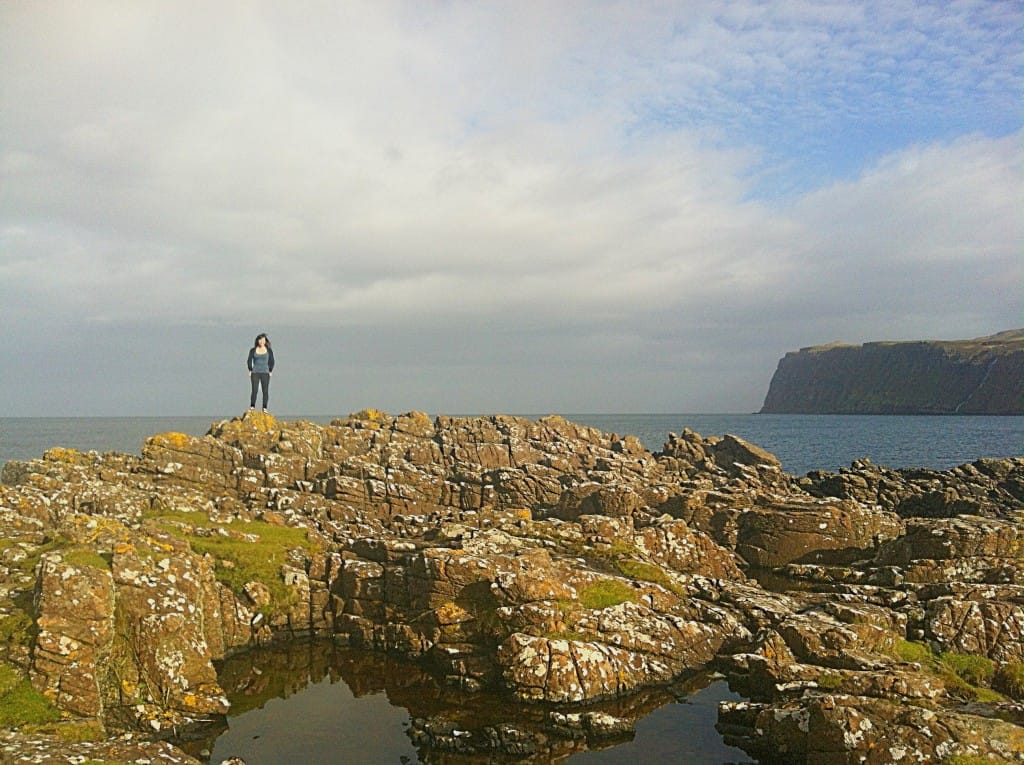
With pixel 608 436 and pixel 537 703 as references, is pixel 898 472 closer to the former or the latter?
pixel 608 436

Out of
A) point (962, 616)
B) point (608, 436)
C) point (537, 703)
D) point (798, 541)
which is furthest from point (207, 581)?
point (608, 436)

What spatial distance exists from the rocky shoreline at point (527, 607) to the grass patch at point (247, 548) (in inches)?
5.0

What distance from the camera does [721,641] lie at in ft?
83.0

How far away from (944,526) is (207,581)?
3379 centimetres

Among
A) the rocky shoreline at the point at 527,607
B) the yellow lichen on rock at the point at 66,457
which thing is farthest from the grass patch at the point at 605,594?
the yellow lichen on rock at the point at 66,457

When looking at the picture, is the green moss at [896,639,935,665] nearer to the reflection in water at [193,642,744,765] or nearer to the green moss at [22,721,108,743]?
the reflection in water at [193,642,744,765]

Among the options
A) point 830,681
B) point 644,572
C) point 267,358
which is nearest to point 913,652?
point 830,681

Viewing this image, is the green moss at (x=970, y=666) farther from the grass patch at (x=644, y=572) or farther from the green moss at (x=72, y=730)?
the green moss at (x=72, y=730)

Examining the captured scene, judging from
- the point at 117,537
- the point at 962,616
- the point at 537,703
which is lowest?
the point at 537,703

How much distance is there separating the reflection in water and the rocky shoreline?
0.89 feet

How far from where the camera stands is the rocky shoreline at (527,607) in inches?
712

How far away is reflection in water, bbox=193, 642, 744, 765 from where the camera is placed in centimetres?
1842

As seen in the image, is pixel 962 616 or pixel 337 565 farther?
pixel 337 565

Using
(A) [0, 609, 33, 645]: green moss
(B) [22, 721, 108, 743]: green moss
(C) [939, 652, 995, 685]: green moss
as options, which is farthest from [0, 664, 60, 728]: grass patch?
(C) [939, 652, 995, 685]: green moss
